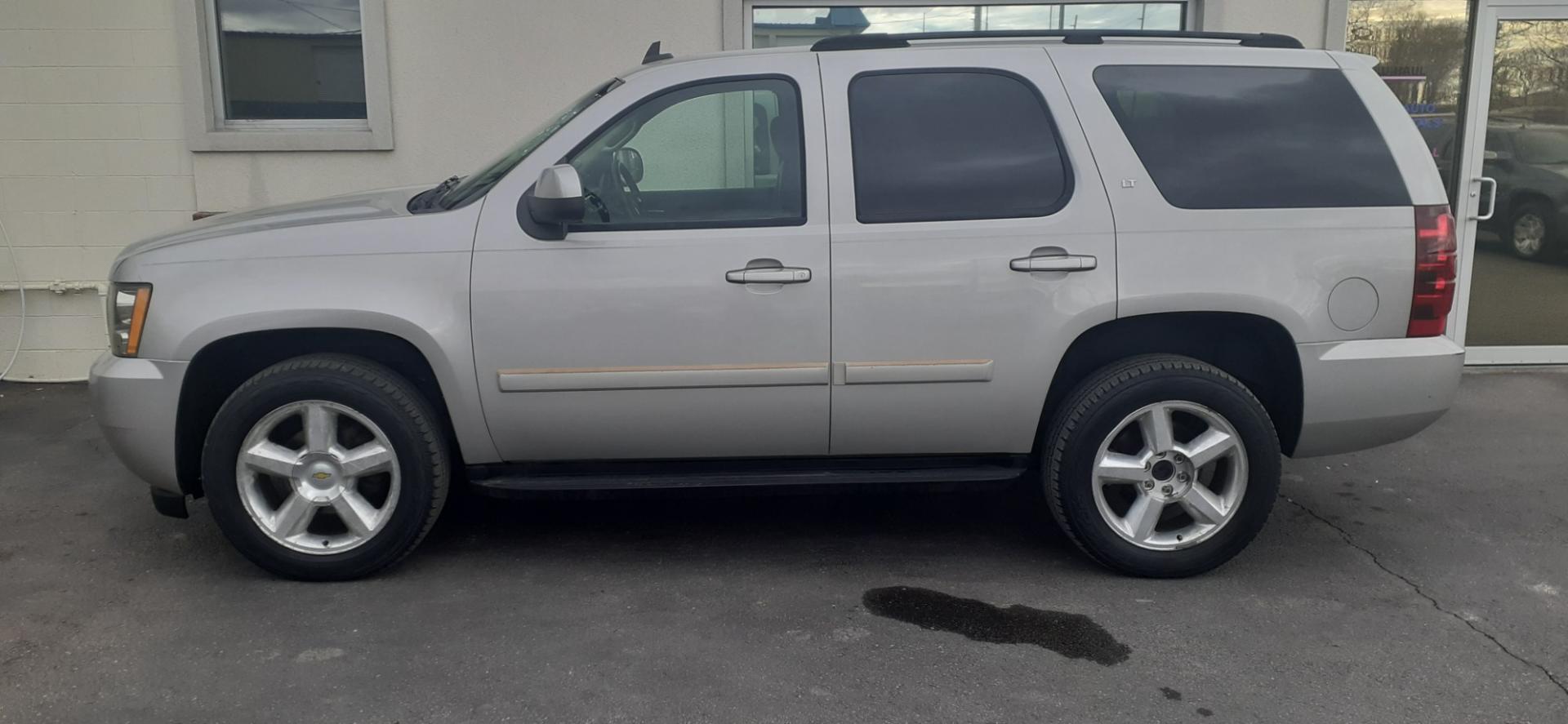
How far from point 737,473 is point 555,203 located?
3.70 feet

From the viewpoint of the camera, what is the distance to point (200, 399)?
173 inches

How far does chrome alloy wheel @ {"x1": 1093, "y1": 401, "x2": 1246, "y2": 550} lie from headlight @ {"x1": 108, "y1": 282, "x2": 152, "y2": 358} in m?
3.24

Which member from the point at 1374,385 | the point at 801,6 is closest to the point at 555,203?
the point at 1374,385

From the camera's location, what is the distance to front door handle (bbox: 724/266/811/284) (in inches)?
164

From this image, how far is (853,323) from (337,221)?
179 centimetres

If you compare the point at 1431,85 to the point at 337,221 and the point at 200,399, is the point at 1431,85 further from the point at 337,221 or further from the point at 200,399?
the point at 200,399

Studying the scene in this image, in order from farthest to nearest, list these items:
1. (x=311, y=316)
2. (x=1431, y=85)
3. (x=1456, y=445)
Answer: (x=1431, y=85) < (x=1456, y=445) < (x=311, y=316)

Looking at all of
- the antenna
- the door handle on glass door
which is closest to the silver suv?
the antenna

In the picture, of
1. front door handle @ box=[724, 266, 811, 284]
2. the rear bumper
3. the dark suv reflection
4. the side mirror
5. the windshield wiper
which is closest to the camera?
the side mirror

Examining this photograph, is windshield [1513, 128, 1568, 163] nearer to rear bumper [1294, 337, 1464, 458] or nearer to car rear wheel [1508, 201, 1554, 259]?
car rear wheel [1508, 201, 1554, 259]

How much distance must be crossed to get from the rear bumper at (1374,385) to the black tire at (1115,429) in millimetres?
199

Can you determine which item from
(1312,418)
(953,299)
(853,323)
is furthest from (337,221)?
(1312,418)

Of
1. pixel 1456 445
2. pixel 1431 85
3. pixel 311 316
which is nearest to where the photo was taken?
pixel 311 316

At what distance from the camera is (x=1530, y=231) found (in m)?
7.79
